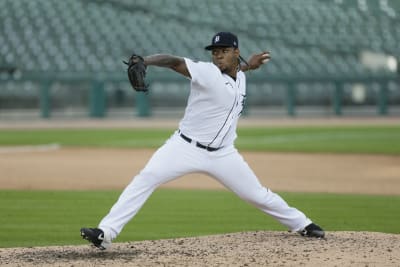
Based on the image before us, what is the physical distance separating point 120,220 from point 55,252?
0.74m

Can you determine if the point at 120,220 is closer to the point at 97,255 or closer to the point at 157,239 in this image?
the point at 97,255

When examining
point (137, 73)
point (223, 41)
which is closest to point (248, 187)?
point (223, 41)

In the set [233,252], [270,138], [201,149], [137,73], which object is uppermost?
[137,73]

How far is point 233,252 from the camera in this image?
7012mm

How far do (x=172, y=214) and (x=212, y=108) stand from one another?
11.7 ft

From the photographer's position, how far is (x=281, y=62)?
1419 inches

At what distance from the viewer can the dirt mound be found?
6594mm

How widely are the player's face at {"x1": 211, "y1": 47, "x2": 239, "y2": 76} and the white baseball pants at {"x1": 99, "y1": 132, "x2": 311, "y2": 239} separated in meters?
0.64

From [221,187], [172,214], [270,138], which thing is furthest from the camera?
[270,138]

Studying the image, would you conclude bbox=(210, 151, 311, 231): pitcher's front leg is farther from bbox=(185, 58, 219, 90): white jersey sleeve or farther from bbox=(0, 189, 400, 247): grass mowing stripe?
bbox=(0, 189, 400, 247): grass mowing stripe

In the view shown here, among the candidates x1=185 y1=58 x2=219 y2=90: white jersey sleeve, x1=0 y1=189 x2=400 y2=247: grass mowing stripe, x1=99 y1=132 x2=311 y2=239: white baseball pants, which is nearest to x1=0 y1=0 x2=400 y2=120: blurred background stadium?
x1=0 y1=189 x2=400 y2=247: grass mowing stripe

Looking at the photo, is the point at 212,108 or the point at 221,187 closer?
the point at 212,108

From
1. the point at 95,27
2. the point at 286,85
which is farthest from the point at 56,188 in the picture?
the point at 95,27

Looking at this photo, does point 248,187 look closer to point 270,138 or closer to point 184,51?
point 270,138
